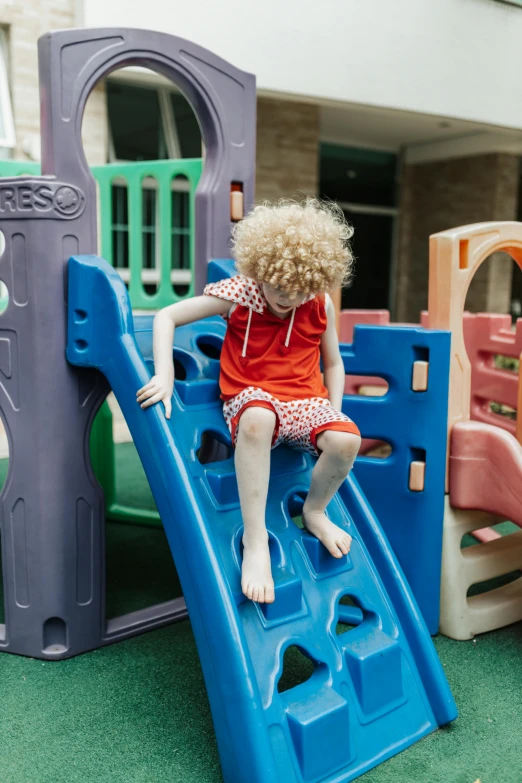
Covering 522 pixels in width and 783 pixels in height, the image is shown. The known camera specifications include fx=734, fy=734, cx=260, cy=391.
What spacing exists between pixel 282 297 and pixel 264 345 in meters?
0.17

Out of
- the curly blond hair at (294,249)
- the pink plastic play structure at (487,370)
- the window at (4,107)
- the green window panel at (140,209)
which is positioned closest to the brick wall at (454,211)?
the window at (4,107)

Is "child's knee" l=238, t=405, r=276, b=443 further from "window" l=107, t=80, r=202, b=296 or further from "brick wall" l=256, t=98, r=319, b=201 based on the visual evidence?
"brick wall" l=256, t=98, r=319, b=201

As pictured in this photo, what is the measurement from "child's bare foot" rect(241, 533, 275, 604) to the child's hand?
16.2 inches

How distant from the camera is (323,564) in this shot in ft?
6.65

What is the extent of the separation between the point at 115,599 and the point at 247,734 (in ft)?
4.27

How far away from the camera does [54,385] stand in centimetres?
229

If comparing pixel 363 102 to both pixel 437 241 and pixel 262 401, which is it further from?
pixel 262 401

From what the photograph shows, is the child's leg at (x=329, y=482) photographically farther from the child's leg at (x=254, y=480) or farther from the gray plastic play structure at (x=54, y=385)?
the gray plastic play structure at (x=54, y=385)

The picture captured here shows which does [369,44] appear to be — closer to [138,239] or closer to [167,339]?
[138,239]

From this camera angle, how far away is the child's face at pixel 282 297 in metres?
1.95

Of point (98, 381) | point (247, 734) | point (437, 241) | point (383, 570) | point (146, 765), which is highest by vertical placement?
point (437, 241)

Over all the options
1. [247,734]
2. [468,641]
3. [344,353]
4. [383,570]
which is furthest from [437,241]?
[247,734]

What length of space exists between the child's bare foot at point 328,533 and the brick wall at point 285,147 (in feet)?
21.1

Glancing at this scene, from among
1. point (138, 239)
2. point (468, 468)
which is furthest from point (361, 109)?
point (468, 468)
